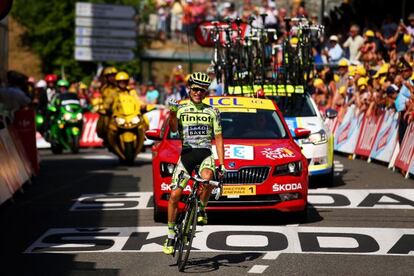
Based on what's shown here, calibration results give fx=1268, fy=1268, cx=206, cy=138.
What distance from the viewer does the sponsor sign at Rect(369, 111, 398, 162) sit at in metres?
24.3

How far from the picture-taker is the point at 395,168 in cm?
2327

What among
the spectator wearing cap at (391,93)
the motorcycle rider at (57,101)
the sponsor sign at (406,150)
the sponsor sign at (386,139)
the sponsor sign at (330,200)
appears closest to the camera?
the sponsor sign at (330,200)

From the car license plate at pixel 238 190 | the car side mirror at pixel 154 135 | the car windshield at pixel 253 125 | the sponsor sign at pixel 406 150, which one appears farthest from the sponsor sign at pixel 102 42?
the car license plate at pixel 238 190

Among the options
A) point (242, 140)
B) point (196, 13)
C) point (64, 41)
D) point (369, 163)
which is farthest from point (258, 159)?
point (64, 41)

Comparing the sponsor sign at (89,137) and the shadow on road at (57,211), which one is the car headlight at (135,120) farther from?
the sponsor sign at (89,137)

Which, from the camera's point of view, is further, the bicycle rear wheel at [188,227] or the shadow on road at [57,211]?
the shadow on road at [57,211]

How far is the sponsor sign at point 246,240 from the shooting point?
12.8m

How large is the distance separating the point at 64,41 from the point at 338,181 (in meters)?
42.0

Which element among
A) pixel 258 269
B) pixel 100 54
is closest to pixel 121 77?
pixel 258 269

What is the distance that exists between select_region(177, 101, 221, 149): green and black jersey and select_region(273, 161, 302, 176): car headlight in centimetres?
272

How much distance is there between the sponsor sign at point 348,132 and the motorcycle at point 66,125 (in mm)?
6235

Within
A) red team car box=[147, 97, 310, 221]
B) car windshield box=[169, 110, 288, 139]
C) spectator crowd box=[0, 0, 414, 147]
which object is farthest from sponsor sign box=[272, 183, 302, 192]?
spectator crowd box=[0, 0, 414, 147]

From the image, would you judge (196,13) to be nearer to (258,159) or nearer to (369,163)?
(369,163)

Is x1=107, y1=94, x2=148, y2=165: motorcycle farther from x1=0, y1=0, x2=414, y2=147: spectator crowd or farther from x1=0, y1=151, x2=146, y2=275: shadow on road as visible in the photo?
x1=0, y1=0, x2=414, y2=147: spectator crowd
